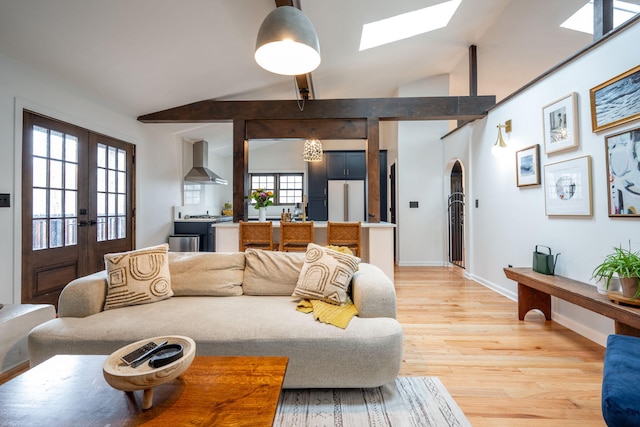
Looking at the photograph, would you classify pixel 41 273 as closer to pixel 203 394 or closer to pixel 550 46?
pixel 203 394

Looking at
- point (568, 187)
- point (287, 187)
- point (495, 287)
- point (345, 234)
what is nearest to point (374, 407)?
point (345, 234)

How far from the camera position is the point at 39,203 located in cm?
295

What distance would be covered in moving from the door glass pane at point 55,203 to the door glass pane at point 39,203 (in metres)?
0.07

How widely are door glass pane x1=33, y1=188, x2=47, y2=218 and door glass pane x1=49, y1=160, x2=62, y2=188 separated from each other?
0.14 m

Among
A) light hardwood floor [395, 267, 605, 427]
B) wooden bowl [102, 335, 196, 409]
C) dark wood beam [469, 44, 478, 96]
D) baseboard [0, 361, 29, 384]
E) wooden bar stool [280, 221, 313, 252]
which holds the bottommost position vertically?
light hardwood floor [395, 267, 605, 427]

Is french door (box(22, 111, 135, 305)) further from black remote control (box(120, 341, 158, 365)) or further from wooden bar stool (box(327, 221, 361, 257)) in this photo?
wooden bar stool (box(327, 221, 361, 257))

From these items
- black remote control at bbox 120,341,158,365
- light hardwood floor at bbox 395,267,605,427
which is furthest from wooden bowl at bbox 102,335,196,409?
light hardwood floor at bbox 395,267,605,427

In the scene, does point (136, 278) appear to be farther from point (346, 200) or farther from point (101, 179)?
point (346, 200)

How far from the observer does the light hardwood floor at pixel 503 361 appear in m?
1.64

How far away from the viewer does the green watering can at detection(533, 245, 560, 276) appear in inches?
111

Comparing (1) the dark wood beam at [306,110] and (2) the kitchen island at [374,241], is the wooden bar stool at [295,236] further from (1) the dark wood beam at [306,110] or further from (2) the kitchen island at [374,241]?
(1) the dark wood beam at [306,110]

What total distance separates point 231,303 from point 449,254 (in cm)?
488

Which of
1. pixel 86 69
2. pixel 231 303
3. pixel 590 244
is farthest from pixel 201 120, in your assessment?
pixel 590 244

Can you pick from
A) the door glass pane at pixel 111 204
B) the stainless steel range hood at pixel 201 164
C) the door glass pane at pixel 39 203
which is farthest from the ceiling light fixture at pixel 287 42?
the stainless steel range hood at pixel 201 164
